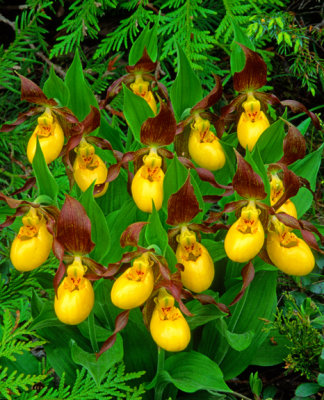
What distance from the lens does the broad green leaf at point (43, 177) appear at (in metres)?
1.32

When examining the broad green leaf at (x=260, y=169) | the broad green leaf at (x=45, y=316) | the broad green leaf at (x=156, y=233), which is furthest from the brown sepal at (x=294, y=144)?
the broad green leaf at (x=45, y=316)

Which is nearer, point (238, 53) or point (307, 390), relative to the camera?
point (307, 390)

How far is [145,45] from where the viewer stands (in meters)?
1.66

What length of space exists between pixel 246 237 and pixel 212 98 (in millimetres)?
447

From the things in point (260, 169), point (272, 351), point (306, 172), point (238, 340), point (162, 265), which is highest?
point (260, 169)

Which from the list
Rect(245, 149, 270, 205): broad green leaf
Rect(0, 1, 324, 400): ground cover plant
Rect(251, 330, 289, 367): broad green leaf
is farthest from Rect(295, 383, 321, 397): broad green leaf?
Rect(245, 149, 270, 205): broad green leaf

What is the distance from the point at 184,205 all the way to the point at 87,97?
567 mm

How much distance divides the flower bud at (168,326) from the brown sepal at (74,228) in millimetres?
245

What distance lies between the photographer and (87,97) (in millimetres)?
1611

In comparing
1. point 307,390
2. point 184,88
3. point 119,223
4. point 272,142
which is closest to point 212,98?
point 184,88

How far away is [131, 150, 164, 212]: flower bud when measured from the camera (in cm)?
143

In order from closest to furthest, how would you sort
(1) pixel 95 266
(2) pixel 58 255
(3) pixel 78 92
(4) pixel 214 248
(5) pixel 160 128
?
(2) pixel 58 255, (1) pixel 95 266, (5) pixel 160 128, (4) pixel 214 248, (3) pixel 78 92

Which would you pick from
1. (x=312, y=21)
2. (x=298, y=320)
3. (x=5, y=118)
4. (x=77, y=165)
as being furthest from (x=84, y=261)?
(x=312, y=21)

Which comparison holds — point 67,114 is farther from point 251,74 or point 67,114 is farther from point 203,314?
point 203,314
